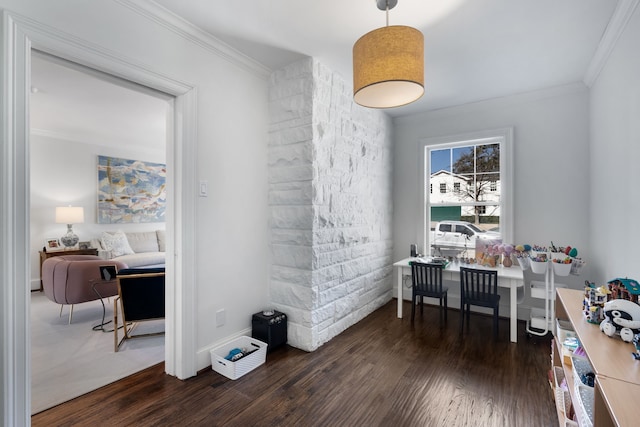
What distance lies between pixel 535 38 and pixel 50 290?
5493 millimetres

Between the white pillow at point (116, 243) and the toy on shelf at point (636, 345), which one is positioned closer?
the toy on shelf at point (636, 345)

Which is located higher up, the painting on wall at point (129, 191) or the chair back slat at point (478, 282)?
the painting on wall at point (129, 191)

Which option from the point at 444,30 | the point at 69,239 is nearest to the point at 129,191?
the point at 69,239

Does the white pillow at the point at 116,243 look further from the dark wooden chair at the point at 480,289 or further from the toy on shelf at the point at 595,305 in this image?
the toy on shelf at the point at 595,305

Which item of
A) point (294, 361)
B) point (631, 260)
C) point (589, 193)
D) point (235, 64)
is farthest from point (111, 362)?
point (589, 193)

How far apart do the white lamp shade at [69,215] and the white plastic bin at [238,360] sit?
13.6 ft

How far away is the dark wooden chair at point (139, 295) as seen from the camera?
2650 millimetres

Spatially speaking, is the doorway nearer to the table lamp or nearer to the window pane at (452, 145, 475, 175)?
the table lamp

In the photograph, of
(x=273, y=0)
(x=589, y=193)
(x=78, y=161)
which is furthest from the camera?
(x=78, y=161)

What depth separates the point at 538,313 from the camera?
3.35m

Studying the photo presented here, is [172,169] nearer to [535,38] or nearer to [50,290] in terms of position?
[50,290]

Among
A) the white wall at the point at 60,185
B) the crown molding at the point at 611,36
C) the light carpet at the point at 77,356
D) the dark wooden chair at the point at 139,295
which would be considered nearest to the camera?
the crown molding at the point at 611,36

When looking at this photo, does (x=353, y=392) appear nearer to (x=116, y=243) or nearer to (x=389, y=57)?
(x=389, y=57)

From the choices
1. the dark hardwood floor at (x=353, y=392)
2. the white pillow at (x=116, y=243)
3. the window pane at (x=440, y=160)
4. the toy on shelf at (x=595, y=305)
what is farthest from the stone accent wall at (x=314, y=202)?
the white pillow at (x=116, y=243)
